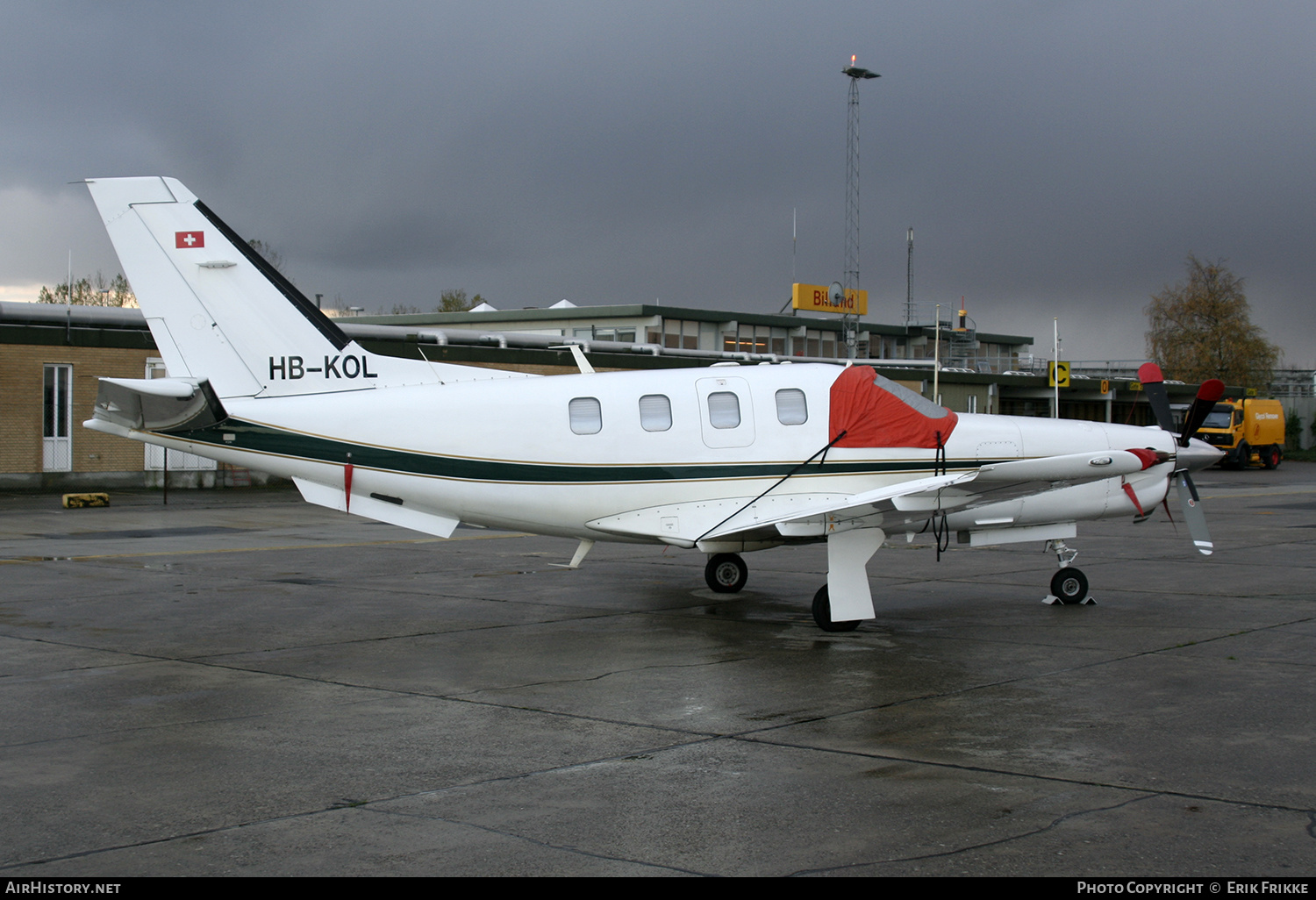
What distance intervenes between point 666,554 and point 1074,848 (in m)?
15.7

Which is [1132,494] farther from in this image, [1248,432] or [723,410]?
[1248,432]

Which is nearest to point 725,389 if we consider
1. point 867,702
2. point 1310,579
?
point 867,702

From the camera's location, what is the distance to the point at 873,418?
43.0 ft

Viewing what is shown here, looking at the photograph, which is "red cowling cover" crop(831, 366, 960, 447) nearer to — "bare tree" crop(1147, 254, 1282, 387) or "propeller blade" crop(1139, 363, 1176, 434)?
"propeller blade" crop(1139, 363, 1176, 434)

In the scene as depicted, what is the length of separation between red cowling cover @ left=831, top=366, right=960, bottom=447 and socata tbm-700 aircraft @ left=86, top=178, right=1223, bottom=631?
21 millimetres

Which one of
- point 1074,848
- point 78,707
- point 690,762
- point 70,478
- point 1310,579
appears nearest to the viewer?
point 1074,848

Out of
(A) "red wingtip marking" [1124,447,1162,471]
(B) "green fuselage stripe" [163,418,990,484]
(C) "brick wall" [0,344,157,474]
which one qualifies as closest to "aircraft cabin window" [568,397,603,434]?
(B) "green fuselage stripe" [163,418,990,484]

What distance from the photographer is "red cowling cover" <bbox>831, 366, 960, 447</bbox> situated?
1310cm

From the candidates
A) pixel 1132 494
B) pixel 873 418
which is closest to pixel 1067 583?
pixel 1132 494

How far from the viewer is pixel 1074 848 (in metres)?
5.66

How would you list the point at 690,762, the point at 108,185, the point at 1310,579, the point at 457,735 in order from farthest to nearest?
the point at 1310,579 → the point at 108,185 → the point at 457,735 → the point at 690,762

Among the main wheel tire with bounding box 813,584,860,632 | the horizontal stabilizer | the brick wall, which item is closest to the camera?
the horizontal stabilizer

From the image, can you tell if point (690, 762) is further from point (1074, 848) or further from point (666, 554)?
point (666, 554)

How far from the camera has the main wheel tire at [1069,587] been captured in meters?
14.3
